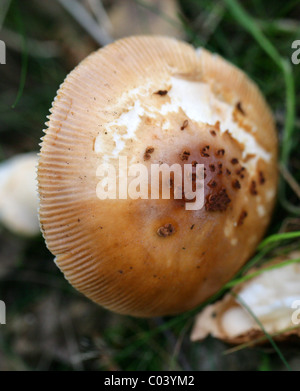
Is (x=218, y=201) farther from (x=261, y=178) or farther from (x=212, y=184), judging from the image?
(x=261, y=178)

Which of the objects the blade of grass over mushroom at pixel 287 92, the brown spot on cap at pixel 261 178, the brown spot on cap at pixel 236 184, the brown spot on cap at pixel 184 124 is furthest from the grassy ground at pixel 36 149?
the brown spot on cap at pixel 184 124

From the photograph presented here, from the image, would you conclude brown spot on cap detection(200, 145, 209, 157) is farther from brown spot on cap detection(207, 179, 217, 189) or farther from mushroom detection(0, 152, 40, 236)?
mushroom detection(0, 152, 40, 236)

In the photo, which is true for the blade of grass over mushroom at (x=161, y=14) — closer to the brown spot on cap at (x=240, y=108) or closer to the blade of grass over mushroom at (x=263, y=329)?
the brown spot on cap at (x=240, y=108)

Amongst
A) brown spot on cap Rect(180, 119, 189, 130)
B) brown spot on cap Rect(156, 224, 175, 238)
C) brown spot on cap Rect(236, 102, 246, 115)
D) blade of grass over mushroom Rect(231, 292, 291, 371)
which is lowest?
blade of grass over mushroom Rect(231, 292, 291, 371)

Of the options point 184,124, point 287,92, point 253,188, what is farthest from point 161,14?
point 253,188

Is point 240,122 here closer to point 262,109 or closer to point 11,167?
point 262,109

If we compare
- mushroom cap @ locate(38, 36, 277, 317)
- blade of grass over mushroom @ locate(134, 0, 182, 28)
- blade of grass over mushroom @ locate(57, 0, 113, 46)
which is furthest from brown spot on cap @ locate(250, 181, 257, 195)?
blade of grass over mushroom @ locate(57, 0, 113, 46)
